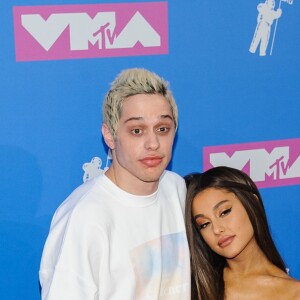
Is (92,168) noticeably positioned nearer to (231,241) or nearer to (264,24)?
(231,241)

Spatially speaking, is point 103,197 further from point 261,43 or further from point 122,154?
point 261,43

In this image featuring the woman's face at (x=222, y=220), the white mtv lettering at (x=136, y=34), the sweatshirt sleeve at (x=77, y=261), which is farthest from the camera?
the white mtv lettering at (x=136, y=34)

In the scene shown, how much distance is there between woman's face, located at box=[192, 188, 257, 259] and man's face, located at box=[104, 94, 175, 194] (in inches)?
8.8

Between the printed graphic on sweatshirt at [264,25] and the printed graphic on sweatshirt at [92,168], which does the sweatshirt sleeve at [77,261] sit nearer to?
the printed graphic on sweatshirt at [92,168]

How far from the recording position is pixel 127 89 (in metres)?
1.42

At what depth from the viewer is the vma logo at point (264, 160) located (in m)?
2.00

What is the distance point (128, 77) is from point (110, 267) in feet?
1.39

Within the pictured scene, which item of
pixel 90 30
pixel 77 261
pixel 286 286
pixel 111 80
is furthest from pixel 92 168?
pixel 286 286

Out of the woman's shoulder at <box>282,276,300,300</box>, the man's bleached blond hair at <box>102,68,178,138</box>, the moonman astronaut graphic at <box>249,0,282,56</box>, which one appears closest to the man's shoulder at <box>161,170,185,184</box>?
the man's bleached blond hair at <box>102,68,178,138</box>

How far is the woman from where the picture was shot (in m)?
1.62

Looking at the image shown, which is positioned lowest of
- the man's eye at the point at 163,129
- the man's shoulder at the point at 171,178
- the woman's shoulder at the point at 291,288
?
the woman's shoulder at the point at 291,288

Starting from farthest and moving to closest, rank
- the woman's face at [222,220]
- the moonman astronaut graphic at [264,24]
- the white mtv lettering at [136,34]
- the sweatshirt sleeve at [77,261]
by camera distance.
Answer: the moonman astronaut graphic at [264,24]
the white mtv lettering at [136,34]
the woman's face at [222,220]
the sweatshirt sleeve at [77,261]

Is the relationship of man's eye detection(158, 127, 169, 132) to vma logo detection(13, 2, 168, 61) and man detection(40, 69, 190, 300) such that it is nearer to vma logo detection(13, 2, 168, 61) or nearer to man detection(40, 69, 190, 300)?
man detection(40, 69, 190, 300)

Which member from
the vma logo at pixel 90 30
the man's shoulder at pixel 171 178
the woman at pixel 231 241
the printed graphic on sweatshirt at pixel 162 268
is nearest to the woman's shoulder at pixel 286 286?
the woman at pixel 231 241
